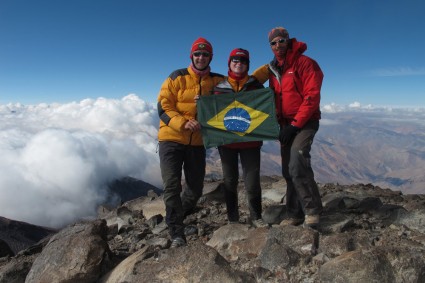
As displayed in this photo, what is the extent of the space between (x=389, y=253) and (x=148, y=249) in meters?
5.61

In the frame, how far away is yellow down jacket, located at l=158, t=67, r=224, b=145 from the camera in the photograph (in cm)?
960

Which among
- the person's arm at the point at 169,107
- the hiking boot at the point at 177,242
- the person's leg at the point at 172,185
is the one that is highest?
the person's arm at the point at 169,107

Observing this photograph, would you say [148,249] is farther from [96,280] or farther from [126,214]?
[126,214]

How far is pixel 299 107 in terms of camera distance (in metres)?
9.22

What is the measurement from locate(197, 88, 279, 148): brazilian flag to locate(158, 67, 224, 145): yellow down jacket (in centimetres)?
28

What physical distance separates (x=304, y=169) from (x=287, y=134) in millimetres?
1034

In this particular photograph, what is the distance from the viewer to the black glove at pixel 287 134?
9.09 metres

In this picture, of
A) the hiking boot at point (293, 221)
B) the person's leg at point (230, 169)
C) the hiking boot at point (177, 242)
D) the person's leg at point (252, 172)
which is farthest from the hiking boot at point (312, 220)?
the hiking boot at point (177, 242)

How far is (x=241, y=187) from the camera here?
18734 millimetres

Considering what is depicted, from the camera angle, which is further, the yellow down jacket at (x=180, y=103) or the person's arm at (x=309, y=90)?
the yellow down jacket at (x=180, y=103)

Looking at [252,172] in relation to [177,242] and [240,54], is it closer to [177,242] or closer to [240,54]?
[177,242]

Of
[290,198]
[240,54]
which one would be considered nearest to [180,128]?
[240,54]

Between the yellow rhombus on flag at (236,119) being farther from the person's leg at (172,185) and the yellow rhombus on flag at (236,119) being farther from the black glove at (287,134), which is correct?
the person's leg at (172,185)

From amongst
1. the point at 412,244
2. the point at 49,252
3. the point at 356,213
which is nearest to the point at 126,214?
the point at 49,252
